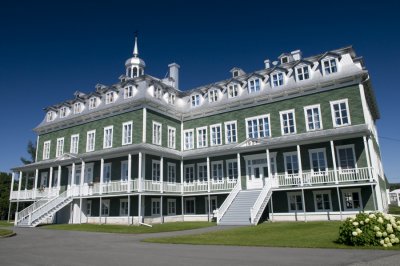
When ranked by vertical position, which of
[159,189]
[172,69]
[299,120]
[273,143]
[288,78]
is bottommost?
[159,189]

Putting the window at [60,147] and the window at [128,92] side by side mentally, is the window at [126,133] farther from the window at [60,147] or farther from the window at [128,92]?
the window at [60,147]

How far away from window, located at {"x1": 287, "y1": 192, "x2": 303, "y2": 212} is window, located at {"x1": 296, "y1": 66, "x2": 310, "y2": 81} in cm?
946

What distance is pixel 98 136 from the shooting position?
3075 centimetres

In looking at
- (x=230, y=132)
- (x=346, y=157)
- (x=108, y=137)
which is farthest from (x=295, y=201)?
(x=108, y=137)

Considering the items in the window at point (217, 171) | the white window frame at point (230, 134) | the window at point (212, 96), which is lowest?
the window at point (217, 171)

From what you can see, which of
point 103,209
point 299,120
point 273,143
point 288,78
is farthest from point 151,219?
point 288,78

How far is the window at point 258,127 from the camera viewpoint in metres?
27.6

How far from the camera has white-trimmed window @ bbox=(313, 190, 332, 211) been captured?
23.0 m

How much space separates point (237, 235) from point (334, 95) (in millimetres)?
14551

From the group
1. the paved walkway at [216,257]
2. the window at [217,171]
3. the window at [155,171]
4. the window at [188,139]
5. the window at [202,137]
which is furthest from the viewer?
the window at [188,139]

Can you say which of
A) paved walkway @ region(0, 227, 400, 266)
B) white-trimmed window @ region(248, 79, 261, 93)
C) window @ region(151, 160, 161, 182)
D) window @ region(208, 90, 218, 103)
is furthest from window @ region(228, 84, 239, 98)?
paved walkway @ region(0, 227, 400, 266)

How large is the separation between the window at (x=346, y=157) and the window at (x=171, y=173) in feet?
45.9

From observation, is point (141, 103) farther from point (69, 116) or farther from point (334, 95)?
point (334, 95)

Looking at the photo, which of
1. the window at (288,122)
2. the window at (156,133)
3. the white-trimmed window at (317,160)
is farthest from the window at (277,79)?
the window at (156,133)
